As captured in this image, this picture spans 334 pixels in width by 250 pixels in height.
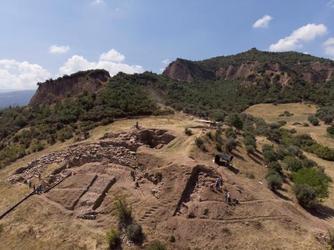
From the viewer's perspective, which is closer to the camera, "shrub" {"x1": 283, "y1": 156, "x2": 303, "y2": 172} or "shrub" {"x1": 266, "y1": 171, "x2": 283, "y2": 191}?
"shrub" {"x1": 266, "y1": 171, "x2": 283, "y2": 191}

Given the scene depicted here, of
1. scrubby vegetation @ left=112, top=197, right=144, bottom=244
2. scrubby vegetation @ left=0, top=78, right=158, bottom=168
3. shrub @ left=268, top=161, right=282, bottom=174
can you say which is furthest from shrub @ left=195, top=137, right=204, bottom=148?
scrubby vegetation @ left=0, top=78, right=158, bottom=168

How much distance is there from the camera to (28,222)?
2764 cm

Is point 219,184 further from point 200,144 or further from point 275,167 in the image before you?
point 275,167

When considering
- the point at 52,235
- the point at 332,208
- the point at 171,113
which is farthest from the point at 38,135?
the point at 332,208

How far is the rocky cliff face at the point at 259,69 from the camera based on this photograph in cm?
11631

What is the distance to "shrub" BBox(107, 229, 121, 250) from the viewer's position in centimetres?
2408

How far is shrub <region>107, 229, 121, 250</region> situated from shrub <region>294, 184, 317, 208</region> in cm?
1529

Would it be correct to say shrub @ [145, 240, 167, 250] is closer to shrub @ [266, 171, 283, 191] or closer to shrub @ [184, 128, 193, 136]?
shrub @ [266, 171, 283, 191]

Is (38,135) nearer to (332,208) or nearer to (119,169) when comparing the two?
(119,169)

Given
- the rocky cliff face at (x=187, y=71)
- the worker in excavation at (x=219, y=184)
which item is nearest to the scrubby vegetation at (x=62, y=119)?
the worker in excavation at (x=219, y=184)

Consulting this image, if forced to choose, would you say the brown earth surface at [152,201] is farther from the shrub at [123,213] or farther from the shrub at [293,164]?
the shrub at [293,164]

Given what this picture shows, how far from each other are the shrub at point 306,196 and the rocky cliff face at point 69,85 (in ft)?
165

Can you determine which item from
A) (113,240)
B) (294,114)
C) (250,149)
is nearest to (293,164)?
(250,149)

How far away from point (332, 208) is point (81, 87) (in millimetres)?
57047
